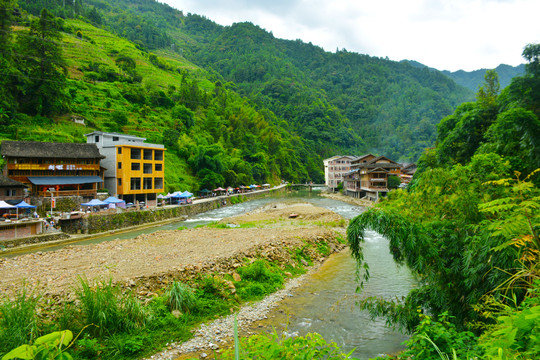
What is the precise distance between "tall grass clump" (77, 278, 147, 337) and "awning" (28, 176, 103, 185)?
96.0ft

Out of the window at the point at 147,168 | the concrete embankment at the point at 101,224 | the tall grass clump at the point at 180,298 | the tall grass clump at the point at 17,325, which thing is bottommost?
the concrete embankment at the point at 101,224

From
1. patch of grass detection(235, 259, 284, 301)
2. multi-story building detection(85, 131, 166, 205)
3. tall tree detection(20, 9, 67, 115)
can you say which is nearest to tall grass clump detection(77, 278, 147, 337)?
patch of grass detection(235, 259, 284, 301)

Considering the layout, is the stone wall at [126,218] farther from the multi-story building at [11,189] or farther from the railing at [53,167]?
the railing at [53,167]

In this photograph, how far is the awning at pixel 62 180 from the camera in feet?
104

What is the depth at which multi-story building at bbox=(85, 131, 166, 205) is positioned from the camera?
38.8 metres

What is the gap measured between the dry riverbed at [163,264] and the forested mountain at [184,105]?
3210cm

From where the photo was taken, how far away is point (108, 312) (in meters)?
9.03

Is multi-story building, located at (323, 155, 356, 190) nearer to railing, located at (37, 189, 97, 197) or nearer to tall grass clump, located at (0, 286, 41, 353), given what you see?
railing, located at (37, 189, 97, 197)

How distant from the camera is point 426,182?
8602mm

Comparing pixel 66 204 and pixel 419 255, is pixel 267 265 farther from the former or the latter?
pixel 66 204

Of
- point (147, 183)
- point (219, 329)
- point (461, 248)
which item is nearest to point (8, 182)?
point (147, 183)

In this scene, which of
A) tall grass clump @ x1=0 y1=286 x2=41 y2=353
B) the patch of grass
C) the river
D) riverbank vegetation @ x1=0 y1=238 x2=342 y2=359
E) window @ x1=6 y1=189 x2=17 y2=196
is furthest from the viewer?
window @ x1=6 y1=189 x2=17 y2=196

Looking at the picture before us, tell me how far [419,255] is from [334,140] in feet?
481

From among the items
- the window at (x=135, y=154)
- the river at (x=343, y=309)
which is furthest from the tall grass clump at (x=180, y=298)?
the window at (x=135, y=154)
